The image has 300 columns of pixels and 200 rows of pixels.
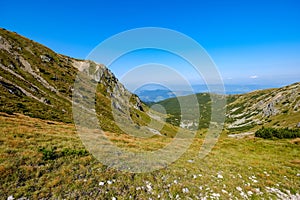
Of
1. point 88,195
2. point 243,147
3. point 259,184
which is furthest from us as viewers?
point 243,147

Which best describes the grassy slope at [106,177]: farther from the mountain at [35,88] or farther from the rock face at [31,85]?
the mountain at [35,88]

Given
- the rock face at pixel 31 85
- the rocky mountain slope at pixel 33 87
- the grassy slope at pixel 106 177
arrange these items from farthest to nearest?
the rocky mountain slope at pixel 33 87 < the rock face at pixel 31 85 < the grassy slope at pixel 106 177

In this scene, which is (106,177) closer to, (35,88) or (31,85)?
(35,88)

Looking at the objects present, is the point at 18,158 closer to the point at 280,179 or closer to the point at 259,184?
the point at 259,184

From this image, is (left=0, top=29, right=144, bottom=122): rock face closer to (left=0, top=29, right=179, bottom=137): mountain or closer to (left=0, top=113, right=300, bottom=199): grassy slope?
(left=0, top=29, right=179, bottom=137): mountain

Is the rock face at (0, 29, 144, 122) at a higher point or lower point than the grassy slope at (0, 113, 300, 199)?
higher

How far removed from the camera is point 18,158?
34.9 feet

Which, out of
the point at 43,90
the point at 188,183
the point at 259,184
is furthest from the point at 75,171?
the point at 43,90

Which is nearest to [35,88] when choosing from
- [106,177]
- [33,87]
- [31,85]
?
[33,87]

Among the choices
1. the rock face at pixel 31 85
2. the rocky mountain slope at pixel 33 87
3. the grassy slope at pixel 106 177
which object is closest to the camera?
the grassy slope at pixel 106 177

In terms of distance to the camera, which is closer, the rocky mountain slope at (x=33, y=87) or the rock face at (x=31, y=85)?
the rock face at (x=31, y=85)

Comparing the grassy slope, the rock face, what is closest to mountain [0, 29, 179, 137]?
the rock face

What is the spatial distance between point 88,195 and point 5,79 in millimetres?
54449

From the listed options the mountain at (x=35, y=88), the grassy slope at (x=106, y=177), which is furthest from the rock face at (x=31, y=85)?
the grassy slope at (x=106, y=177)
